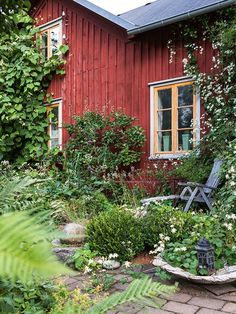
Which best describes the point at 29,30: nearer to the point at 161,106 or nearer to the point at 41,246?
the point at 161,106

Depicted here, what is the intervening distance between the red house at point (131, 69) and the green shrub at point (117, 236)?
259 centimetres

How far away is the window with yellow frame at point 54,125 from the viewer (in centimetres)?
845

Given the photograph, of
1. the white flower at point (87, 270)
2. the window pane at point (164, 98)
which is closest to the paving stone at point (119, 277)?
the white flower at point (87, 270)

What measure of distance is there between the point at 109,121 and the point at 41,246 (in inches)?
264

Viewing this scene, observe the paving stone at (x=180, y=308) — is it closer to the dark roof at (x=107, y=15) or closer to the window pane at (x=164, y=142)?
the window pane at (x=164, y=142)

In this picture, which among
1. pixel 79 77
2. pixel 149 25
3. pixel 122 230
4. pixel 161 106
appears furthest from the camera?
pixel 79 77

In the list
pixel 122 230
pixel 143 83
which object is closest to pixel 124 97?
pixel 143 83

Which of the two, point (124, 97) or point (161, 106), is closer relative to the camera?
point (161, 106)

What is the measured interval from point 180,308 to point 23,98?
274 inches

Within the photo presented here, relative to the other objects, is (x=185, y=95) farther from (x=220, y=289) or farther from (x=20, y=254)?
(x=20, y=254)

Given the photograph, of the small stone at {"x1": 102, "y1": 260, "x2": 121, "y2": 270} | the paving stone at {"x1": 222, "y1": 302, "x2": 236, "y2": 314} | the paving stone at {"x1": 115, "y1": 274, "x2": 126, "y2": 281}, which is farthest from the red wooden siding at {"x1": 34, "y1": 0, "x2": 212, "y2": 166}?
the paving stone at {"x1": 222, "y1": 302, "x2": 236, "y2": 314}

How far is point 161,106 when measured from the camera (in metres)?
6.62

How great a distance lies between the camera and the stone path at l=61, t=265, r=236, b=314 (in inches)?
92.9

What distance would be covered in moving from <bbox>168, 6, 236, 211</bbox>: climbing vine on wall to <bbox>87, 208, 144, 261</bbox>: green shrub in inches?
69.9
